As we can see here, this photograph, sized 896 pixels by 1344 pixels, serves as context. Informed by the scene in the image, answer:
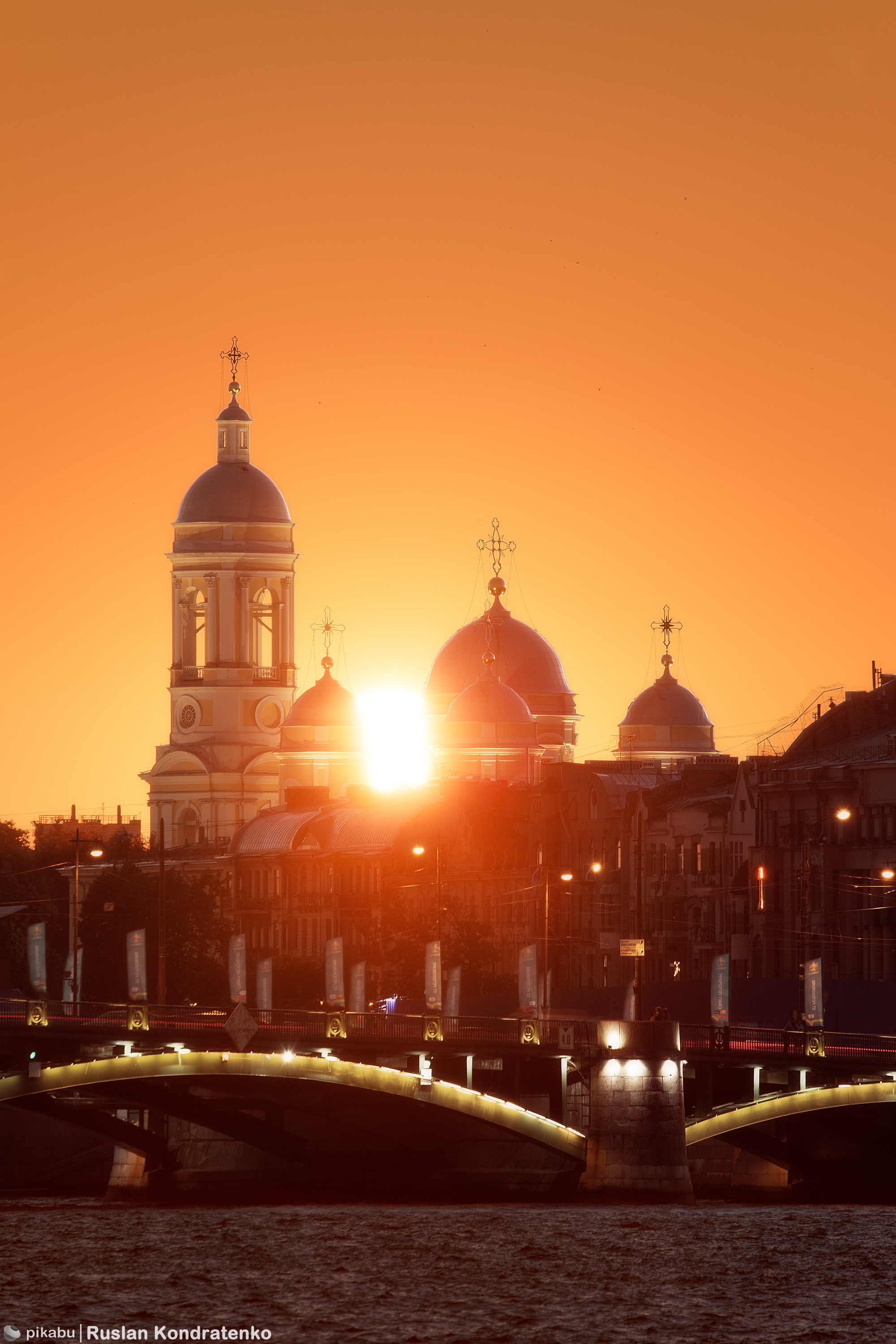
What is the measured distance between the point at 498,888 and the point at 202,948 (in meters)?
16.2

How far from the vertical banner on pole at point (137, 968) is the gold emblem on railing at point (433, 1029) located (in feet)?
33.6

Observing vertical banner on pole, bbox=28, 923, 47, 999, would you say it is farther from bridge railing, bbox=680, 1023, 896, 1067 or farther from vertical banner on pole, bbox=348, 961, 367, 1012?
bridge railing, bbox=680, 1023, 896, 1067

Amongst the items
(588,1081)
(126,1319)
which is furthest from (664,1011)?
(126,1319)

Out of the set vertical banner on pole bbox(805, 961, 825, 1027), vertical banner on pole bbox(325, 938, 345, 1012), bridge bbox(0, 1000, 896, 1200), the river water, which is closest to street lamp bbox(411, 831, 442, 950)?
Answer: vertical banner on pole bbox(325, 938, 345, 1012)

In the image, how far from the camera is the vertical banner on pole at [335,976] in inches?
4670

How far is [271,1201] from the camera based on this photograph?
10494cm

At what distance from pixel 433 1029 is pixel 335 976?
627 inches

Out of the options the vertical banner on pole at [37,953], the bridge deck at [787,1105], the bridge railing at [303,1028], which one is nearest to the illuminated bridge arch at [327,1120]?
the bridge railing at [303,1028]

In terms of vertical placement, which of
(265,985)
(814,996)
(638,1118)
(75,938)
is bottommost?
(638,1118)

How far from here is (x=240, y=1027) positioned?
102 meters

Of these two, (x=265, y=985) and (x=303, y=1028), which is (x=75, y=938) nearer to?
(x=265, y=985)

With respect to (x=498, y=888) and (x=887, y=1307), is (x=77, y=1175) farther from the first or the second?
(x=498, y=888)

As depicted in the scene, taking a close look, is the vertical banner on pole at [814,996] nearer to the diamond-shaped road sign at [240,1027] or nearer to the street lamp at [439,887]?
the street lamp at [439,887]

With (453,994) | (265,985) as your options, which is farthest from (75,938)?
(453,994)
